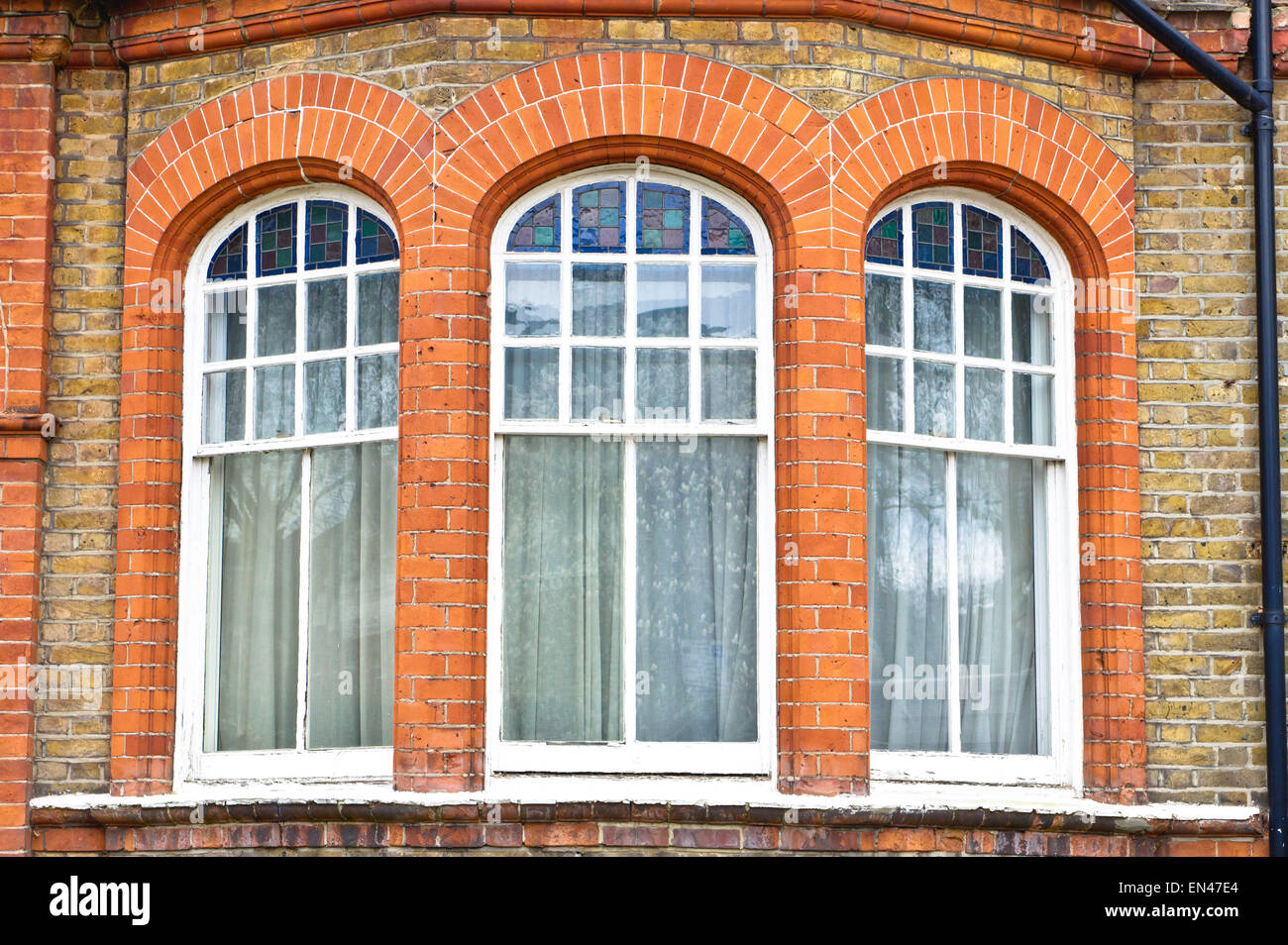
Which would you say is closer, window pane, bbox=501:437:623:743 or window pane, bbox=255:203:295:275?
window pane, bbox=501:437:623:743

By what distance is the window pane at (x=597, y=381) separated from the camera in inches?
332

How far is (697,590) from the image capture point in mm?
8414

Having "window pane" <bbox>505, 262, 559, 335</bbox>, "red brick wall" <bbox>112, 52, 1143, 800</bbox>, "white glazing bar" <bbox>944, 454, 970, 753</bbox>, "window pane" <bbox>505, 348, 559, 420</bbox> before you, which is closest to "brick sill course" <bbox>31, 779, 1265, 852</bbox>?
"red brick wall" <bbox>112, 52, 1143, 800</bbox>

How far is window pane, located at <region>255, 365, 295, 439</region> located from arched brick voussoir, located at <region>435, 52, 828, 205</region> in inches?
46.8

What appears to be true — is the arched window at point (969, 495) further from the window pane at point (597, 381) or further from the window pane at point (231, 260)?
the window pane at point (231, 260)

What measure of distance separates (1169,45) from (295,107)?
156 inches

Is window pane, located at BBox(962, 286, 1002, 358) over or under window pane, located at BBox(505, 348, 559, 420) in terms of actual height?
over

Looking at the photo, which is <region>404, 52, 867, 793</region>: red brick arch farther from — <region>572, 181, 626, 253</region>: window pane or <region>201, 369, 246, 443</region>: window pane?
<region>201, 369, 246, 443</region>: window pane

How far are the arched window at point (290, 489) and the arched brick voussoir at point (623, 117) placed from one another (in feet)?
1.98

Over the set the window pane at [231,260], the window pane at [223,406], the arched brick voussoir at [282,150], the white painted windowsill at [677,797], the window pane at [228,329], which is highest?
the arched brick voussoir at [282,150]

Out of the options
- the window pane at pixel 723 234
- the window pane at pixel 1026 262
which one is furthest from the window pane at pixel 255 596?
the window pane at pixel 1026 262

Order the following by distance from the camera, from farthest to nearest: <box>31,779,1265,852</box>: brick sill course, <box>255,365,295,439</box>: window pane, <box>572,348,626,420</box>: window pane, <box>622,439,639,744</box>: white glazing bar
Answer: <box>255,365,295,439</box>: window pane, <box>572,348,626,420</box>: window pane, <box>622,439,639,744</box>: white glazing bar, <box>31,779,1265,852</box>: brick sill course

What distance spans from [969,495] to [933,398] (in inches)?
18.8

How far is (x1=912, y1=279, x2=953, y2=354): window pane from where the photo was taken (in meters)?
8.78
